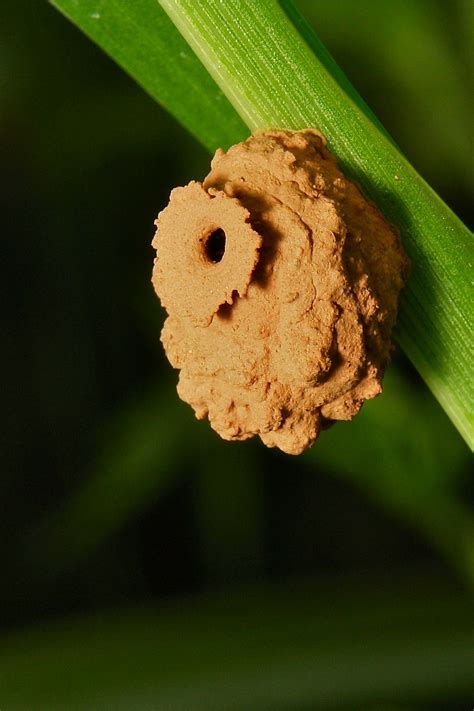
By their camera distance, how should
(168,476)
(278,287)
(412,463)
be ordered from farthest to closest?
(168,476) → (412,463) → (278,287)

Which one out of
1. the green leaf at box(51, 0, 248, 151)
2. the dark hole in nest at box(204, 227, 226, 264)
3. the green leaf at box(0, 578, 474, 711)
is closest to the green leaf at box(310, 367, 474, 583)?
the green leaf at box(0, 578, 474, 711)

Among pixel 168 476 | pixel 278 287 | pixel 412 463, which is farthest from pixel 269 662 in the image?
pixel 278 287

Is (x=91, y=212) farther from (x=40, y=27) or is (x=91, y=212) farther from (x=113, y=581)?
(x=113, y=581)

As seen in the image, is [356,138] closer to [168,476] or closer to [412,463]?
[412,463]

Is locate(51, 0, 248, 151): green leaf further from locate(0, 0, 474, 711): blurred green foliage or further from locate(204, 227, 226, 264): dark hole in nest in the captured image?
locate(0, 0, 474, 711): blurred green foliage

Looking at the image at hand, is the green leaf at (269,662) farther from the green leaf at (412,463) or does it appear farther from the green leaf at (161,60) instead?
the green leaf at (161,60)

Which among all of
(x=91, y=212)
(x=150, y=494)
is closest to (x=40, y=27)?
(x=91, y=212)
